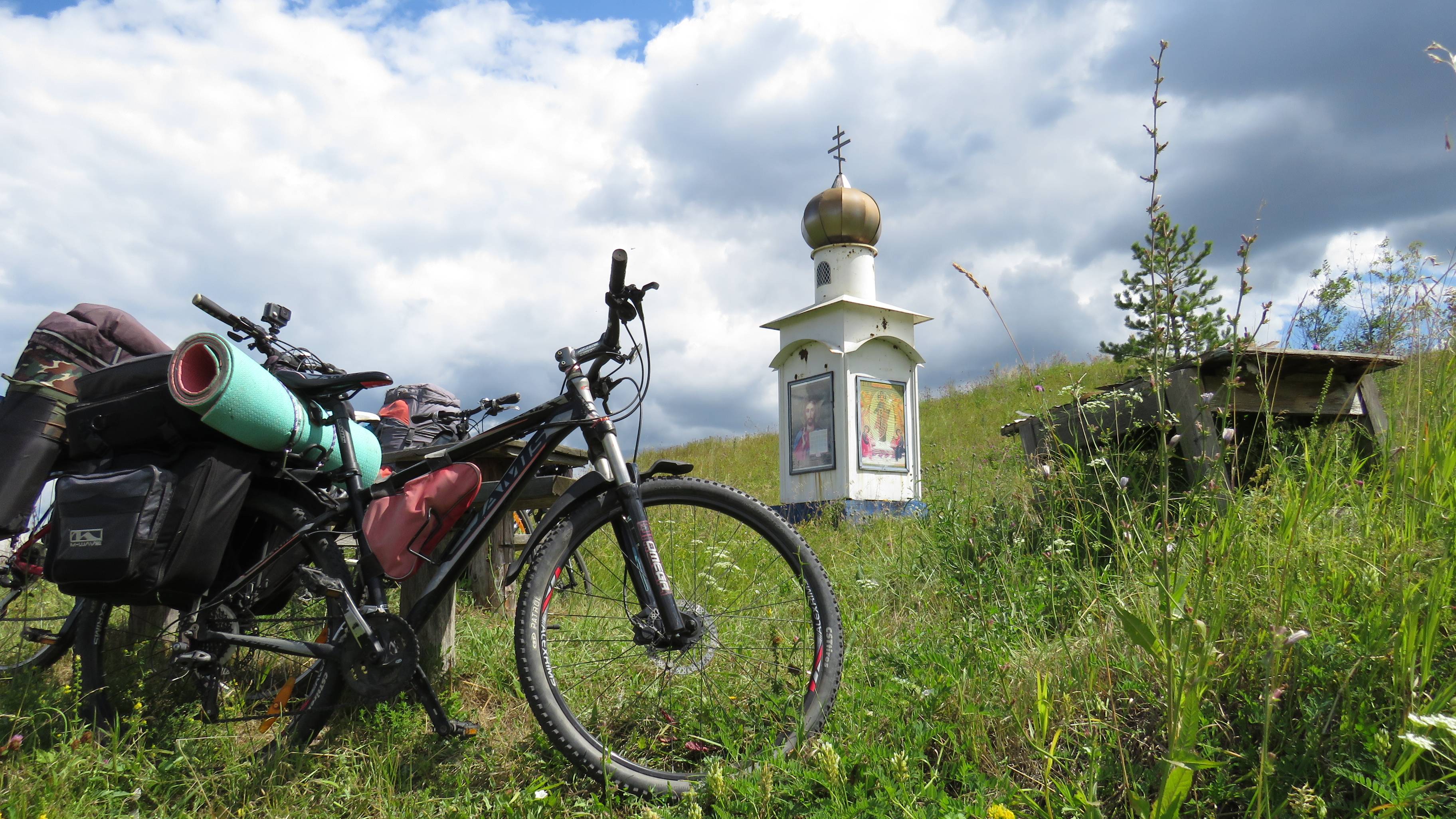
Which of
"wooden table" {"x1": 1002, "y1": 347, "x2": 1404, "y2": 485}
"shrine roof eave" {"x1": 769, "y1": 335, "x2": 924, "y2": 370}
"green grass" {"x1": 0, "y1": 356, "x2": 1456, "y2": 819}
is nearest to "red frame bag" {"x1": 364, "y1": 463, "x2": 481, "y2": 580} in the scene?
"green grass" {"x1": 0, "y1": 356, "x2": 1456, "y2": 819}

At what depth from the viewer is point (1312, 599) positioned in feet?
6.91

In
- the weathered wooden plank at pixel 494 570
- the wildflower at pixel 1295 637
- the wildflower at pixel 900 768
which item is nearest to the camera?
the wildflower at pixel 1295 637

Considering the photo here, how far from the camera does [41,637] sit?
3.61 meters

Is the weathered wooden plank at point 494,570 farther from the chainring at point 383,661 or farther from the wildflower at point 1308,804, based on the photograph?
the wildflower at point 1308,804

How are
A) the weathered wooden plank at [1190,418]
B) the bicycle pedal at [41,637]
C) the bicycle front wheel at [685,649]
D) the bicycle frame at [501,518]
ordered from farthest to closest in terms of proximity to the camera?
the bicycle pedal at [41,637]
the weathered wooden plank at [1190,418]
the bicycle frame at [501,518]
the bicycle front wheel at [685,649]

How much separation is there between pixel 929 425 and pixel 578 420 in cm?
1227

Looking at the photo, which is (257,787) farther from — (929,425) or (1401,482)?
(929,425)

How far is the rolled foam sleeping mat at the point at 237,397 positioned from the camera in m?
2.57

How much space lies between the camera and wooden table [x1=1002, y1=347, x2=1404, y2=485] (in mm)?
3281

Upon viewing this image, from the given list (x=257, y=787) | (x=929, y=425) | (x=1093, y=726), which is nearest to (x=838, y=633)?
(x=1093, y=726)

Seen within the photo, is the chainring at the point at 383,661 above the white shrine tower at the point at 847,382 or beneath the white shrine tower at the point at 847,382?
beneath

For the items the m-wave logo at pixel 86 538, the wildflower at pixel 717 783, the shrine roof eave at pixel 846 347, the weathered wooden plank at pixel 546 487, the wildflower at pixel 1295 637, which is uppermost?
the shrine roof eave at pixel 846 347

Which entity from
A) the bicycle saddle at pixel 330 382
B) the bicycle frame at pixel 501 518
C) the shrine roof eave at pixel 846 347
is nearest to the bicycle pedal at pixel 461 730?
the bicycle frame at pixel 501 518

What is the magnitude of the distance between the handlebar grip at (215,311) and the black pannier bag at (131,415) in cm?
21
